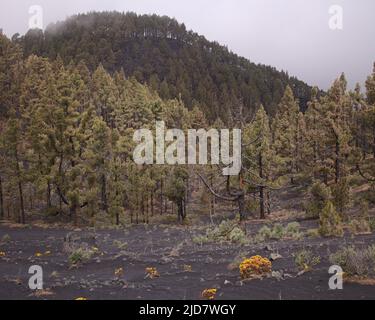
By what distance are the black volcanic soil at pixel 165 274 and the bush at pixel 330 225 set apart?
1.34 m

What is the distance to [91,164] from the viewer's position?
124 feet

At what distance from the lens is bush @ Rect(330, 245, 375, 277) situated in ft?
40.4

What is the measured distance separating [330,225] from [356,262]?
363 inches

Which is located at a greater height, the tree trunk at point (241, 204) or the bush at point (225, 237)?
the tree trunk at point (241, 204)

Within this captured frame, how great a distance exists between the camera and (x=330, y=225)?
840 inches

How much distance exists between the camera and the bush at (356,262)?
40.4 ft

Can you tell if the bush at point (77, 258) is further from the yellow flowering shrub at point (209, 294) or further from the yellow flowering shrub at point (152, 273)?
the yellow flowering shrub at point (209, 294)

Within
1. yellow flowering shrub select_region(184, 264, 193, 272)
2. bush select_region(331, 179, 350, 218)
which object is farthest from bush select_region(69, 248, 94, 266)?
bush select_region(331, 179, 350, 218)

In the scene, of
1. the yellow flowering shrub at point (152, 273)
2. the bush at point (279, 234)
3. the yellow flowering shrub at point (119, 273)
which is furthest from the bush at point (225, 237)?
the yellow flowering shrub at point (119, 273)

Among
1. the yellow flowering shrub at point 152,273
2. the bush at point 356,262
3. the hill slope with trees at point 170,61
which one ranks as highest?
the hill slope with trees at point 170,61

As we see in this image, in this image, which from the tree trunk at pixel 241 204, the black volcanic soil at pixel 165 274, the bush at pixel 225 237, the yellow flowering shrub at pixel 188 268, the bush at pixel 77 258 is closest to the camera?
the black volcanic soil at pixel 165 274

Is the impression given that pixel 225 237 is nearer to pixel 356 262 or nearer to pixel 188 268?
pixel 188 268
